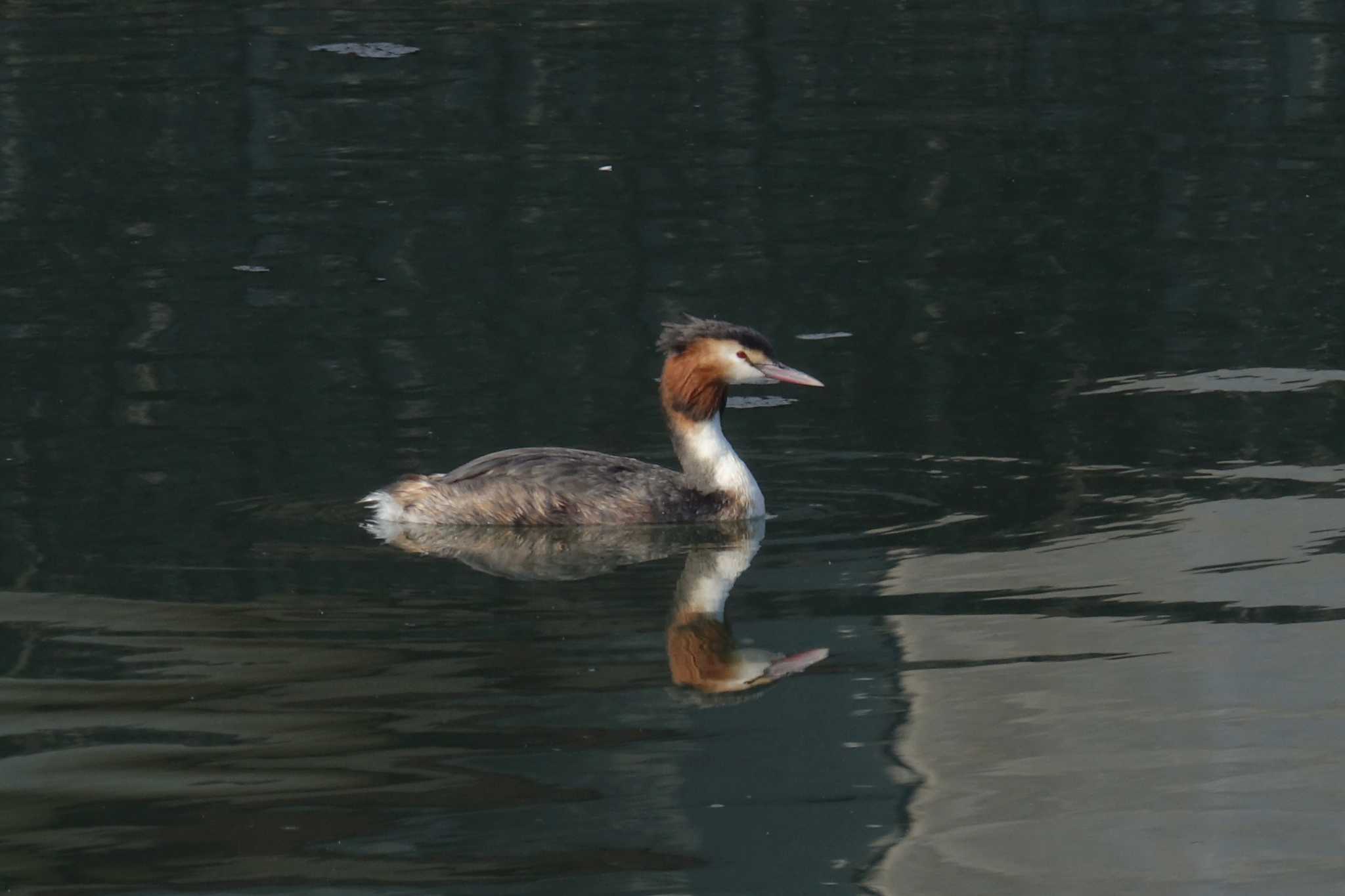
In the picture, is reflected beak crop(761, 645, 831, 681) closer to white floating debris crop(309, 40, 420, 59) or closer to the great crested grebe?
the great crested grebe

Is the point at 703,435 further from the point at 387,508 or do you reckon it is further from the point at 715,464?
the point at 387,508

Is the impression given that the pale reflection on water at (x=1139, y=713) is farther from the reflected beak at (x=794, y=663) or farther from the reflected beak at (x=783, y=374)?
the reflected beak at (x=783, y=374)

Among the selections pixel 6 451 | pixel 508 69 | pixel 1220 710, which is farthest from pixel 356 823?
pixel 508 69

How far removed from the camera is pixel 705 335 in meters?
10.5

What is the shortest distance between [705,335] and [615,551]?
1109 millimetres

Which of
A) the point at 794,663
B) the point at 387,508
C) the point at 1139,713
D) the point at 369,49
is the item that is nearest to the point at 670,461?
the point at 387,508

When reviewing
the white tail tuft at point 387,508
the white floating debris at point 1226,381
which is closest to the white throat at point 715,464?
the white tail tuft at point 387,508

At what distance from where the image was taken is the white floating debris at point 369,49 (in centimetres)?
2370

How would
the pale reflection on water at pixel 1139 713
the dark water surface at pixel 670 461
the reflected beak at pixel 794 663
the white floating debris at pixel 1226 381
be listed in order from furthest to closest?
the white floating debris at pixel 1226 381 < the reflected beak at pixel 794 663 < the dark water surface at pixel 670 461 < the pale reflection on water at pixel 1139 713

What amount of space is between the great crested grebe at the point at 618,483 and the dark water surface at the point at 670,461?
0.25m

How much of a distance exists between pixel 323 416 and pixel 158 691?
3.78 metres

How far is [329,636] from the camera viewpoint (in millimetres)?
8539

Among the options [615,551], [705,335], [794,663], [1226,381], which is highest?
[705,335]

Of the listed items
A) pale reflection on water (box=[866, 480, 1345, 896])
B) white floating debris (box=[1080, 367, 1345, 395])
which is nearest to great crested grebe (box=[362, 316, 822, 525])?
pale reflection on water (box=[866, 480, 1345, 896])
